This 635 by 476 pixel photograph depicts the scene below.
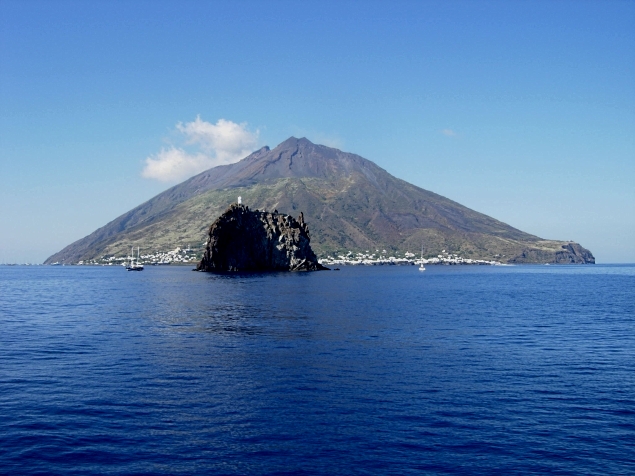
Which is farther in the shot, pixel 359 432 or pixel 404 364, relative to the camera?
pixel 404 364

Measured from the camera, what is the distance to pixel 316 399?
35500 millimetres

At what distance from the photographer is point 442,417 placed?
31.6 m

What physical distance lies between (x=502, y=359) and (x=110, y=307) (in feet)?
244

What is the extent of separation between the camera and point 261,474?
79.2ft

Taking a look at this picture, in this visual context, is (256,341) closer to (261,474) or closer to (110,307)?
(261,474)

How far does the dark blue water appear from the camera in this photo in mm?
25844

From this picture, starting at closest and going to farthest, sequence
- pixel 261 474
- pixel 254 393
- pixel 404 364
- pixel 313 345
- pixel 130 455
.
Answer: pixel 261 474 → pixel 130 455 → pixel 254 393 → pixel 404 364 → pixel 313 345

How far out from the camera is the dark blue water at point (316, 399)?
84.8 feet

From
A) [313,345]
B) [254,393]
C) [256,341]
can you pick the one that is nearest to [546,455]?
[254,393]

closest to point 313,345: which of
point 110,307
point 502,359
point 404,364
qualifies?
point 404,364

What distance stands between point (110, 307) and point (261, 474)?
82708 millimetres

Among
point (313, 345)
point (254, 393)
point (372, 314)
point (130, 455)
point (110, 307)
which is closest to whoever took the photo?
point (130, 455)

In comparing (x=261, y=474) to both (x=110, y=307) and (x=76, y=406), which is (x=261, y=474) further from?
(x=110, y=307)

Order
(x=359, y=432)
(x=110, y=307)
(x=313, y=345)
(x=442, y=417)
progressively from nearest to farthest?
1. (x=359, y=432)
2. (x=442, y=417)
3. (x=313, y=345)
4. (x=110, y=307)
